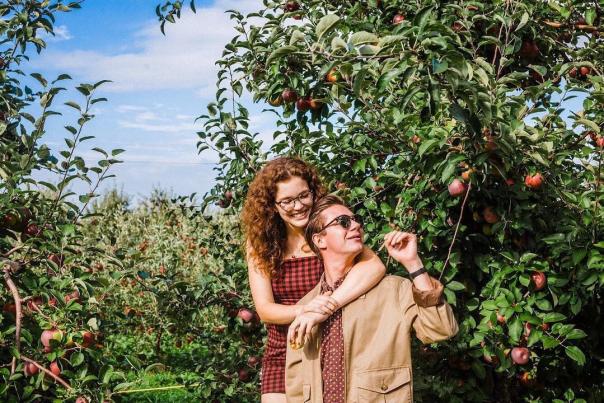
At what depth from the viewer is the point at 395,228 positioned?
116 inches

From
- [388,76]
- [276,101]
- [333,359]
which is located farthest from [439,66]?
[276,101]

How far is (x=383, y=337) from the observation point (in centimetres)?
205

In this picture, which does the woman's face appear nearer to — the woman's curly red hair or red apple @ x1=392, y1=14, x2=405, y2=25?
the woman's curly red hair

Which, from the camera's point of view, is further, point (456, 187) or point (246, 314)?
point (246, 314)

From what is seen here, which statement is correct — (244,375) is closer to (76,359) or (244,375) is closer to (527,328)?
(76,359)

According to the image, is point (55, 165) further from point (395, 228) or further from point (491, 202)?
point (491, 202)

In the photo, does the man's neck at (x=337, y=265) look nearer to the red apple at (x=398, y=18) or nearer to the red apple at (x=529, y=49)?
the red apple at (x=398, y=18)

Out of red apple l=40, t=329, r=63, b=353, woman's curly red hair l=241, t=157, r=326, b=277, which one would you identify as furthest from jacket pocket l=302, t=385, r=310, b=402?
red apple l=40, t=329, r=63, b=353

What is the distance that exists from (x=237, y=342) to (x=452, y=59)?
233cm

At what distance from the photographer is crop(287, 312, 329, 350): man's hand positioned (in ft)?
6.64

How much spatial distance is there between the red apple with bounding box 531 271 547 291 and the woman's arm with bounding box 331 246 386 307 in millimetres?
956

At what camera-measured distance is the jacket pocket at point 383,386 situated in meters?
2.01

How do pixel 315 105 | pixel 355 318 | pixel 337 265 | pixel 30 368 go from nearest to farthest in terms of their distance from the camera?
pixel 355 318 → pixel 337 265 → pixel 30 368 → pixel 315 105

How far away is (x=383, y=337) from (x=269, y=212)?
2.61 feet
